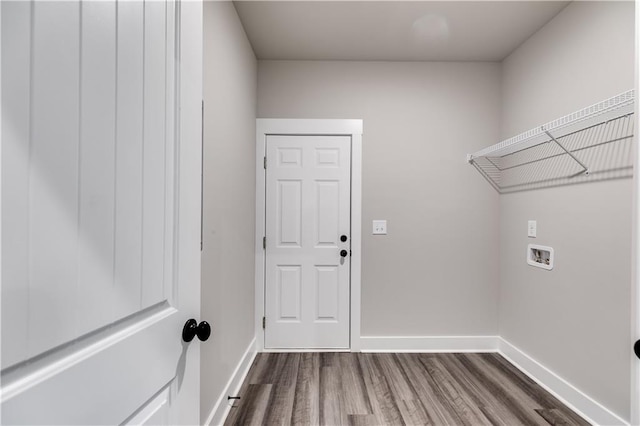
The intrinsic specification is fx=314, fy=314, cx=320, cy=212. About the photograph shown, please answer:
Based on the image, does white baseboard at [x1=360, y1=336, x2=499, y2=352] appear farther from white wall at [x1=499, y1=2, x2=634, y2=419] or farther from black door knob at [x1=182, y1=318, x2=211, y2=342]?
black door knob at [x1=182, y1=318, x2=211, y2=342]

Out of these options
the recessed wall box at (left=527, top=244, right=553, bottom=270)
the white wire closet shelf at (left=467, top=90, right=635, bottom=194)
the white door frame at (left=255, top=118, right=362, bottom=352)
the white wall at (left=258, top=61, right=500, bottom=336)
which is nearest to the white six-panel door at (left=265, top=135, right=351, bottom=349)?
the white door frame at (left=255, top=118, right=362, bottom=352)

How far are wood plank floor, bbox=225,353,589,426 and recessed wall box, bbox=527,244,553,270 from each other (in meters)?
0.88

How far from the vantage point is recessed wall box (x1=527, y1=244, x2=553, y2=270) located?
2.29 metres

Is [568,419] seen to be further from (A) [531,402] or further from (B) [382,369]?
(B) [382,369]

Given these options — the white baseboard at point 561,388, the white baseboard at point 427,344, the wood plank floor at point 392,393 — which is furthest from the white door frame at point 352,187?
the white baseboard at point 561,388

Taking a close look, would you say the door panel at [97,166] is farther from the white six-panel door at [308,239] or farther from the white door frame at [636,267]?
the white six-panel door at [308,239]

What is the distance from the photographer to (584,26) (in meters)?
2.02

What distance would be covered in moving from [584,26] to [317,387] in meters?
3.00

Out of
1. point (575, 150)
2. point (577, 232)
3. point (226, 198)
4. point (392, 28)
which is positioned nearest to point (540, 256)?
point (577, 232)

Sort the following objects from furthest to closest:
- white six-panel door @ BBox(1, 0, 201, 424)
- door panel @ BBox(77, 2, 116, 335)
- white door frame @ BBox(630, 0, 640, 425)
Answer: white door frame @ BBox(630, 0, 640, 425) < door panel @ BBox(77, 2, 116, 335) < white six-panel door @ BBox(1, 0, 201, 424)

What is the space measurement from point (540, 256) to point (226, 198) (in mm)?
2349

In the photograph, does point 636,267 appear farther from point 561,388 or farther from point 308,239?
point 308,239

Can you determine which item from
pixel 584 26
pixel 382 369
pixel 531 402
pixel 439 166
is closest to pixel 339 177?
pixel 439 166

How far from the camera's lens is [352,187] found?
9.47 ft
